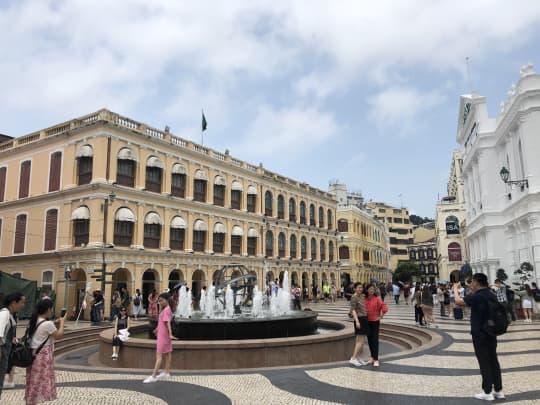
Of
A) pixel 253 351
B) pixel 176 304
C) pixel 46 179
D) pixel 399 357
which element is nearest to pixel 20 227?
pixel 46 179

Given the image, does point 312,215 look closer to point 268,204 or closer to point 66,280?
point 268,204

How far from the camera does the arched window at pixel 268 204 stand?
43.5 meters

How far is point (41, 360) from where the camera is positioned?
6.05 m

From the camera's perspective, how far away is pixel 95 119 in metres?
28.4

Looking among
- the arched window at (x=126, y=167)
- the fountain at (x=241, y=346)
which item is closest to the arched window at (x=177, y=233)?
the arched window at (x=126, y=167)

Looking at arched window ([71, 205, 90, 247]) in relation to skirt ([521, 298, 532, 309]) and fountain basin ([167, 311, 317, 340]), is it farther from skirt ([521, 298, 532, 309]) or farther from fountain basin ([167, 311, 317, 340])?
skirt ([521, 298, 532, 309])

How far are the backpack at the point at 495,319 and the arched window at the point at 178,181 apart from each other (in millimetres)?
28453

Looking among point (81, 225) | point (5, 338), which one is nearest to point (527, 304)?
point (5, 338)

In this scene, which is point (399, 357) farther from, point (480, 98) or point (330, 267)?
point (330, 267)

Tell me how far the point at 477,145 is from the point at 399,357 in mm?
23773

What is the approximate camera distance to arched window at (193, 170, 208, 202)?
3509cm

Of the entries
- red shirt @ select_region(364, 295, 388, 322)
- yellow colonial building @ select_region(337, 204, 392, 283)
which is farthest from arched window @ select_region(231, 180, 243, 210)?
red shirt @ select_region(364, 295, 388, 322)

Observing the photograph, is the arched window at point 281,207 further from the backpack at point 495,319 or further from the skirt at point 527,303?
the backpack at point 495,319

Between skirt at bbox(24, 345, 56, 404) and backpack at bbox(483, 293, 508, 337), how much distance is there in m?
6.36
